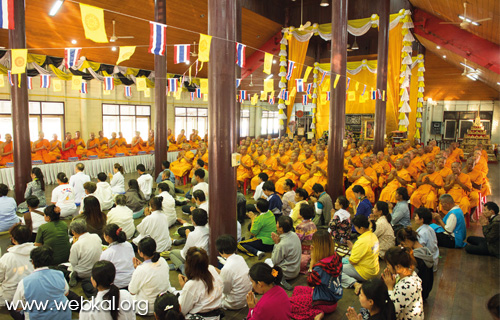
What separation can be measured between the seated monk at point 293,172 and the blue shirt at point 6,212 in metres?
5.12

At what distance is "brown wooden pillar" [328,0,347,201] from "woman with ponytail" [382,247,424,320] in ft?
15.0

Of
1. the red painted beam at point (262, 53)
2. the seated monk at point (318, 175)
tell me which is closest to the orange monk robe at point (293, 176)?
the seated monk at point (318, 175)

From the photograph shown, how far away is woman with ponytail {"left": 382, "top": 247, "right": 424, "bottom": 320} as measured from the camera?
109 inches

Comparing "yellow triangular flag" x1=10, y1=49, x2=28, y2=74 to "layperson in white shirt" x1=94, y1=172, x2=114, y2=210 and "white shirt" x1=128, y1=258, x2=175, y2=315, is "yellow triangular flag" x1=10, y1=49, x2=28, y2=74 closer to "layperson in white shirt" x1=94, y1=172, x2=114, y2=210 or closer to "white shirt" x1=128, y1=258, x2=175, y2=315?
"layperson in white shirt" x1=94, y1=172, x2=114, y2=210

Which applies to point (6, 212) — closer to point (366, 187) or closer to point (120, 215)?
point (120, 215)

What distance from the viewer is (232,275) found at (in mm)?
3273

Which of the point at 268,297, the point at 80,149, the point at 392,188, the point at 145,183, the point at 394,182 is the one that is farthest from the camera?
the point at 80,149

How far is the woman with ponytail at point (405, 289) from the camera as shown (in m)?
2.76

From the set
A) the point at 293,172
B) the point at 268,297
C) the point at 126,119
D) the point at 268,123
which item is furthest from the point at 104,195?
the point at 268,123

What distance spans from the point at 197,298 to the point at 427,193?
531 cm

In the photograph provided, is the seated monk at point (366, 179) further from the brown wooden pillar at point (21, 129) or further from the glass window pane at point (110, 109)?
the glass window pane at point (110, 109)

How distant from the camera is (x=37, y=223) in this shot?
4.84 metres

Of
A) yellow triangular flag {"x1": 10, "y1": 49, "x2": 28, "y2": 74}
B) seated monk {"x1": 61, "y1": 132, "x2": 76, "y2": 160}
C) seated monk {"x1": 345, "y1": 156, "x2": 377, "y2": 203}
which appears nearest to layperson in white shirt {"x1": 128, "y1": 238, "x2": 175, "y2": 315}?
seated monk {"x1": 345, "y1": 156, "x2": 377, "y2": 203}

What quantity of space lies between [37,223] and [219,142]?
2.94 metres
